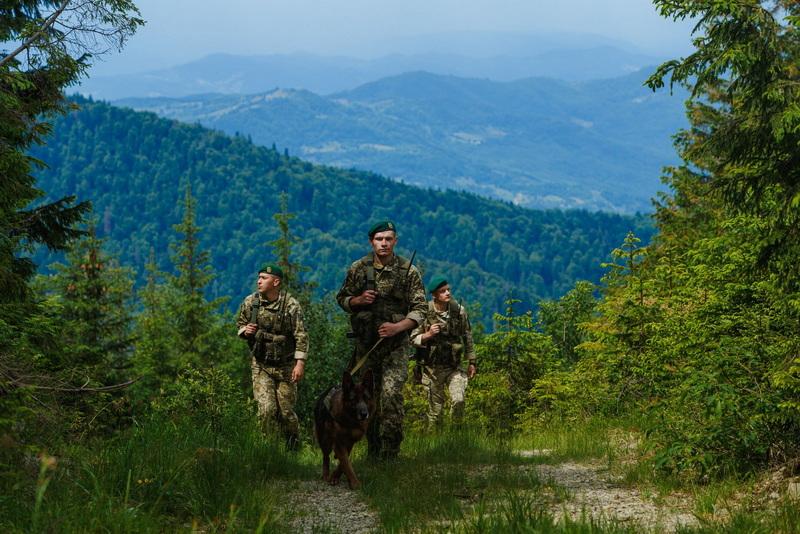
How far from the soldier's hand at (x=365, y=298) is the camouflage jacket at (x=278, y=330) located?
139 centimetres

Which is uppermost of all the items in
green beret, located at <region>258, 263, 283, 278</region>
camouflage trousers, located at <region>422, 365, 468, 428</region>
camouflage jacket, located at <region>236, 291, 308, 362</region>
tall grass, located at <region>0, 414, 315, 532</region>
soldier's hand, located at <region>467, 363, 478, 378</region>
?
green beret, located at <region>258, 263, 283, 278</region>

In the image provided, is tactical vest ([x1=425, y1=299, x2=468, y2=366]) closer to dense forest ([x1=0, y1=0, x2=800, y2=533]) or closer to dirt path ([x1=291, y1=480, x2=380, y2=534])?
dense forest ([x1=0, y1=0, x2=800, y2=533])

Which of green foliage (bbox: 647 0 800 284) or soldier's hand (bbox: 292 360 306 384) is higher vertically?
green foliage (bbox: 647 0 800 284)

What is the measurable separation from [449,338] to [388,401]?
3.67 meters

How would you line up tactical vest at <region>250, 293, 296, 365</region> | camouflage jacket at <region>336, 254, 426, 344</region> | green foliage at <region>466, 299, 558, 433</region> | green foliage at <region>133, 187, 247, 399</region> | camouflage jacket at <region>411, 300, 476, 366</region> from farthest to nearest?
green foliage at <region>133, 187, 247, 399</region>, green foliage at <region>466, 299, 558, 433</region>, camouflage jacket at <region>411, 300, 476, 366</region>, tactical vest at <region>250, 293, 296, 365</region>, camouflage jacket at <region>336, 254, 426, 344</region>

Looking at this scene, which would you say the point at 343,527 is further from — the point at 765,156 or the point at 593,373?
the point at 593,373

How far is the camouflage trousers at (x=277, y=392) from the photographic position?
9.16 metres

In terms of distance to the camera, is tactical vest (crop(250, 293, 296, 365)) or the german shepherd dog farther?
tactical vest (crop(250, 293, 296, 365))

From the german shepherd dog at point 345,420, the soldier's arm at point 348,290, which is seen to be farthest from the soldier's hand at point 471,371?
the german shepherd dog at point 345,420

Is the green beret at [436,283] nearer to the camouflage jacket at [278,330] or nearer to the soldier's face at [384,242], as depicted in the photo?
the camouflage jacket at [278,330]

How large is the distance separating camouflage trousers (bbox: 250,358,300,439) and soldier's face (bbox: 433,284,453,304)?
105 inches

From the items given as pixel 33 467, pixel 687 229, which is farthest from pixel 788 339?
pixel 687 229

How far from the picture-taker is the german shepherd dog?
21.7ft

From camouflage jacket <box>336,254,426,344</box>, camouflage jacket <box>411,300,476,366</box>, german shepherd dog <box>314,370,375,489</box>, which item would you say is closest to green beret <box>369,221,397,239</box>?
camouflage jacket <box>336,254,426,344</box>
